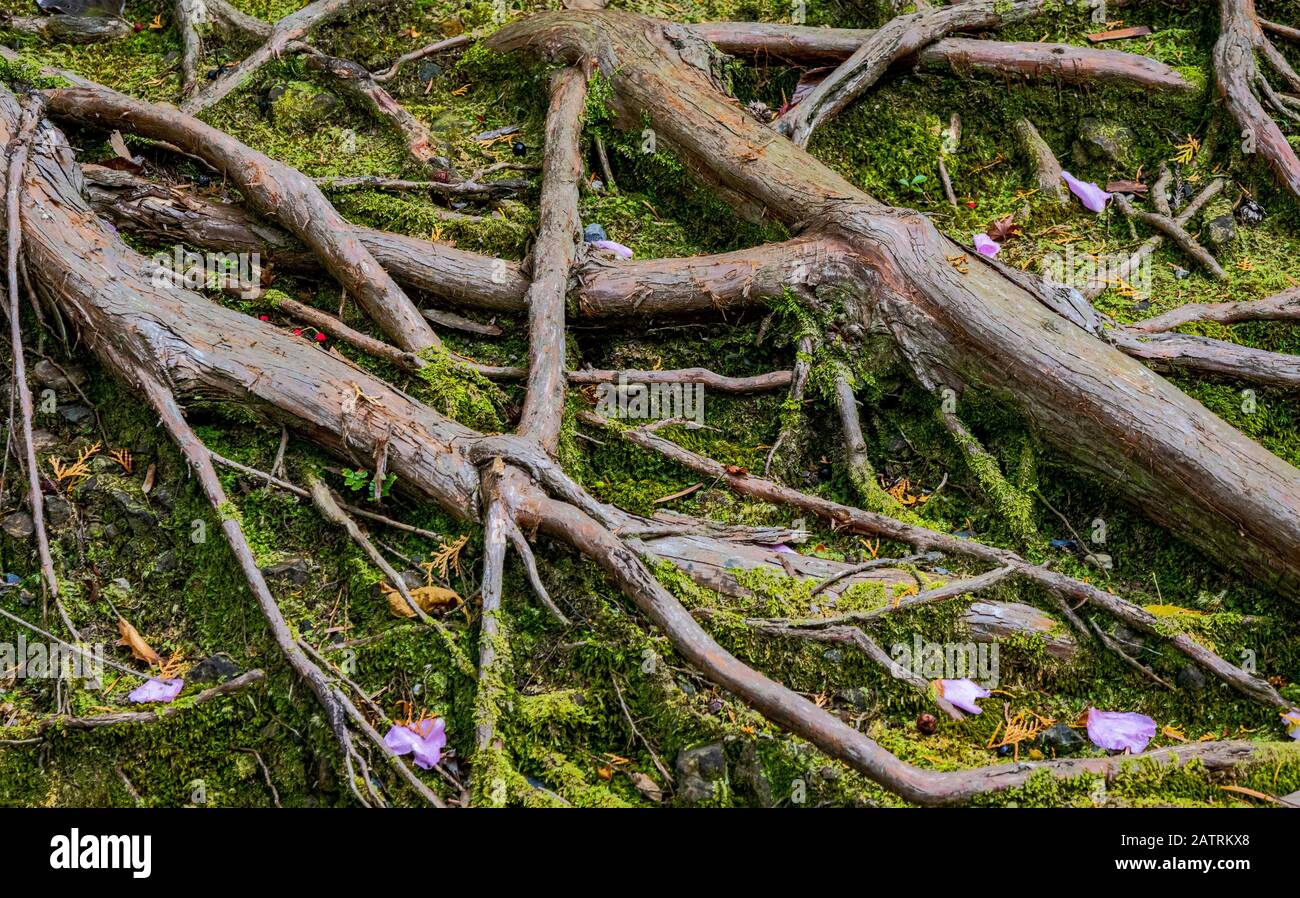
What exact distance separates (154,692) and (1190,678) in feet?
13.4

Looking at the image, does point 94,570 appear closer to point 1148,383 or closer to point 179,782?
point 179,782

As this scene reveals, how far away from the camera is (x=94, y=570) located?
493cm

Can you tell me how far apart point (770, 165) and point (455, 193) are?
6.02 ft

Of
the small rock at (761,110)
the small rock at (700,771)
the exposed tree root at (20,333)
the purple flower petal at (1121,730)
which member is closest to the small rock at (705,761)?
the small rock at (700,771)

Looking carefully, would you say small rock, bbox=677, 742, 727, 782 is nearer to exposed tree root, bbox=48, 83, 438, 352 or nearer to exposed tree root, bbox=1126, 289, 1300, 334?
exposed tree root, bbox=48, 83, 438, 352

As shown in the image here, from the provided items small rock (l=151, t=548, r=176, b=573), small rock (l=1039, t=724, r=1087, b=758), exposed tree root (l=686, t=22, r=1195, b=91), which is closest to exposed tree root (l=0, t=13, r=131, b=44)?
exposed tree root (l=686, t=22, r=1195, b=91)

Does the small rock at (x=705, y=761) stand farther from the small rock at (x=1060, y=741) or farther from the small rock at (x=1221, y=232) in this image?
the small rock at (x=1221, y=232)

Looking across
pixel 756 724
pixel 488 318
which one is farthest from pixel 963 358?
pixel 488 318

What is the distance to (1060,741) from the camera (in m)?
4.40

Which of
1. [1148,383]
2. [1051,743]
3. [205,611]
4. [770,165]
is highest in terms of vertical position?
[770,165]

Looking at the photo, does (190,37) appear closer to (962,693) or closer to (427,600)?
(427,600)

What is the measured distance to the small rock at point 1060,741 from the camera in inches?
173

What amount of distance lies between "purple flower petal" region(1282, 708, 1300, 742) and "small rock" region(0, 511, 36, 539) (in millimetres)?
5186

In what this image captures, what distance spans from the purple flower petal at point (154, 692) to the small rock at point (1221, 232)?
600cm
